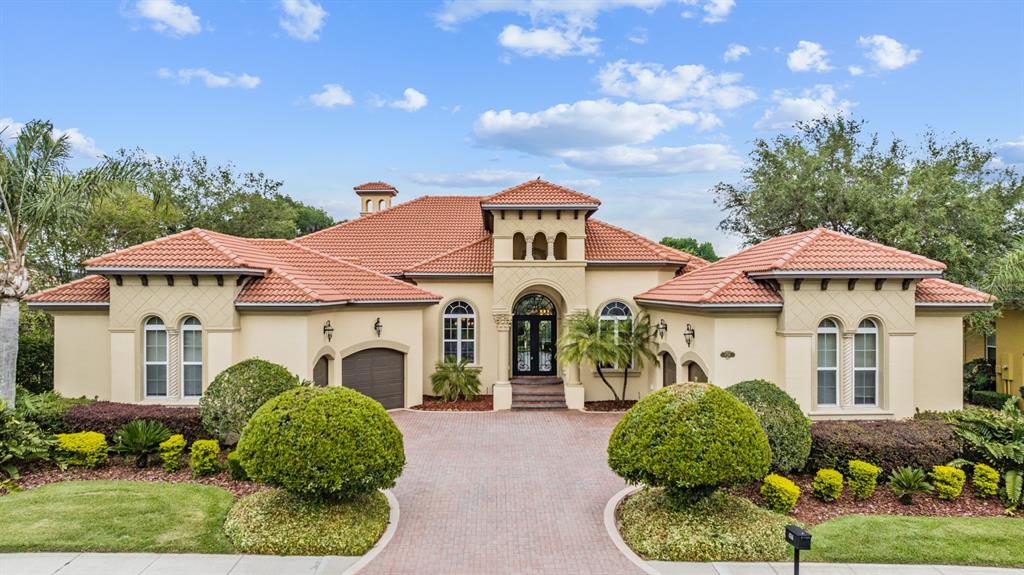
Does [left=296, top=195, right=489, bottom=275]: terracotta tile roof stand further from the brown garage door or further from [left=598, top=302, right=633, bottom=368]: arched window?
[left=598, top=302, right=633, bottom=368]: arched window

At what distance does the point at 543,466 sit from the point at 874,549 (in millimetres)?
6255

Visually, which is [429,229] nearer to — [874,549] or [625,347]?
[625,347]

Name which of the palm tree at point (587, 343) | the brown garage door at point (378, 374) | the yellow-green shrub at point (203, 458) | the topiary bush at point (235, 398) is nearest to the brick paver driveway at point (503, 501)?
the brown garage door at point (378, 374)

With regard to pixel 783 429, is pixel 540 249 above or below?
above

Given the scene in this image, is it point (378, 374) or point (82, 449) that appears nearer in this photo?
point (82, 449)

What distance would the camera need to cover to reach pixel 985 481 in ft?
32.9

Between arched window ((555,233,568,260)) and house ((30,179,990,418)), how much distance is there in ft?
0.52

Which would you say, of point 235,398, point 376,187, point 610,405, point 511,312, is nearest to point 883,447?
point 610,405

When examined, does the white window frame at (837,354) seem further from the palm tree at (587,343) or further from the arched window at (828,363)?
the palm tree at (587,343)

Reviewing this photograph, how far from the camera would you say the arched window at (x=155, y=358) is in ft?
46.9

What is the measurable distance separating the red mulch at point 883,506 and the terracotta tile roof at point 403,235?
15.0 meters

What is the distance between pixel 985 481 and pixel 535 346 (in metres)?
14.0

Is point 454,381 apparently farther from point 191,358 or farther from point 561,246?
point 191,358

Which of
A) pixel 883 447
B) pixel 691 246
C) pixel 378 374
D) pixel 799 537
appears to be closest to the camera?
pixel 799 537
